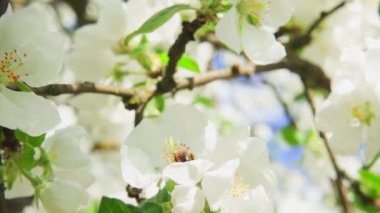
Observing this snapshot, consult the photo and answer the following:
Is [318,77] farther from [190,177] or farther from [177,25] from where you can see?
[190,177]

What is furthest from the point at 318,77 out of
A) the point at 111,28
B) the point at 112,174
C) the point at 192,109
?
the point at 112,174

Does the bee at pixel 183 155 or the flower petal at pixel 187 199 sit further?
the bee at pixel 183 155

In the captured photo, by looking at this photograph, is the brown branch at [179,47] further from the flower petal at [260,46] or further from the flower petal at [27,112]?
the flower petal at [27,112]

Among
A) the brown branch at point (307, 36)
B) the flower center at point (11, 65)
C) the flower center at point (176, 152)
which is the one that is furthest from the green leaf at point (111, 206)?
the brown branch at point (307, 36)

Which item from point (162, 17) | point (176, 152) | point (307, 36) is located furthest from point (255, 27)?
point (307, 36)

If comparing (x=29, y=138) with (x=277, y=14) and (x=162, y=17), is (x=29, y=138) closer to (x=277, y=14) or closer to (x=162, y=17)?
(x=162, y=17)

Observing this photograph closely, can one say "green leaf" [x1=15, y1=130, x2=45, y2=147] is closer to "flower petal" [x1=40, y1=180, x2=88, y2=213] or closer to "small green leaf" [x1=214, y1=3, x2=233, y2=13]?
"flower petal" [x1=40, y1=180, x2=88, y2=213]
